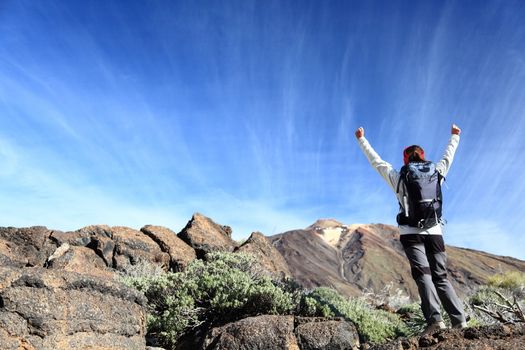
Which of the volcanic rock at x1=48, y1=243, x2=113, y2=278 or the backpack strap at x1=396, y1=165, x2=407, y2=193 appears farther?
the volcanic rock at x1=48, y1=243, x2=113, y2=278

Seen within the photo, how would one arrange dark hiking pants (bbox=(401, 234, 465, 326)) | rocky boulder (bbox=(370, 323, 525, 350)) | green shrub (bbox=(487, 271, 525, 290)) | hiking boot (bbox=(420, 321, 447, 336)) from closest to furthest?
rocky boulder (bbox=(370, 323, 525, 350))
hiking boot (bbox=(420, 321, 447, 336))
dark hiking pants (bbox=(401, 234, 465, 326))
green shrub (bbox=(487, 271, 525, 290))

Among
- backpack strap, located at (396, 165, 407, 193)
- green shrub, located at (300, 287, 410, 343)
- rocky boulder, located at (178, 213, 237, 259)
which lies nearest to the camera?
backpack strap, located at (396, 165, 407, 193)

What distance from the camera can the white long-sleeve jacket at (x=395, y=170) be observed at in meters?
5.50

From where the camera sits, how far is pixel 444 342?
422 centimetres

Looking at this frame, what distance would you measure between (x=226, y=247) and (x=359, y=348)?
8.08 meters

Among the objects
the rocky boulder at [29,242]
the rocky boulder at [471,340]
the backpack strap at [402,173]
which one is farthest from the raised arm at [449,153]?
the rocky boulder at [29,242]

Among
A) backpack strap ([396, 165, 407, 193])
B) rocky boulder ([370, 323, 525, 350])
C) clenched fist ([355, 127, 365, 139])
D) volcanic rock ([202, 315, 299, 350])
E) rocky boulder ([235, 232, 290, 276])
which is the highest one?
rocky boulder ([235, 232, 290, 276])

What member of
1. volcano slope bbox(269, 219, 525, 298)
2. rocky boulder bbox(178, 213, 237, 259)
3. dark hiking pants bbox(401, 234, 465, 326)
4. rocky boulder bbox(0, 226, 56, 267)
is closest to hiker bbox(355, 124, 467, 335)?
dark hiking pants bbox(401, 234, 465, 326)

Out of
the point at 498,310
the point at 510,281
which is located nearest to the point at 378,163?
the point at 498,310

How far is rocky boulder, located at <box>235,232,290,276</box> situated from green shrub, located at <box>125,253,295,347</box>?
15.9 ft

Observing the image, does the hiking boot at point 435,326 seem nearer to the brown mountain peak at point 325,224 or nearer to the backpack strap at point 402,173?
the backpack strap at point 402,173

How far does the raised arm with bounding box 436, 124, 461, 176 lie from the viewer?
5828 millimetres

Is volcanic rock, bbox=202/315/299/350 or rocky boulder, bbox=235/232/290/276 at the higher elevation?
rocky boulder, bbox=235/232/290/276

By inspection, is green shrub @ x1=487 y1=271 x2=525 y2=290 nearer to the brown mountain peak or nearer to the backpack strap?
the backpack strap
